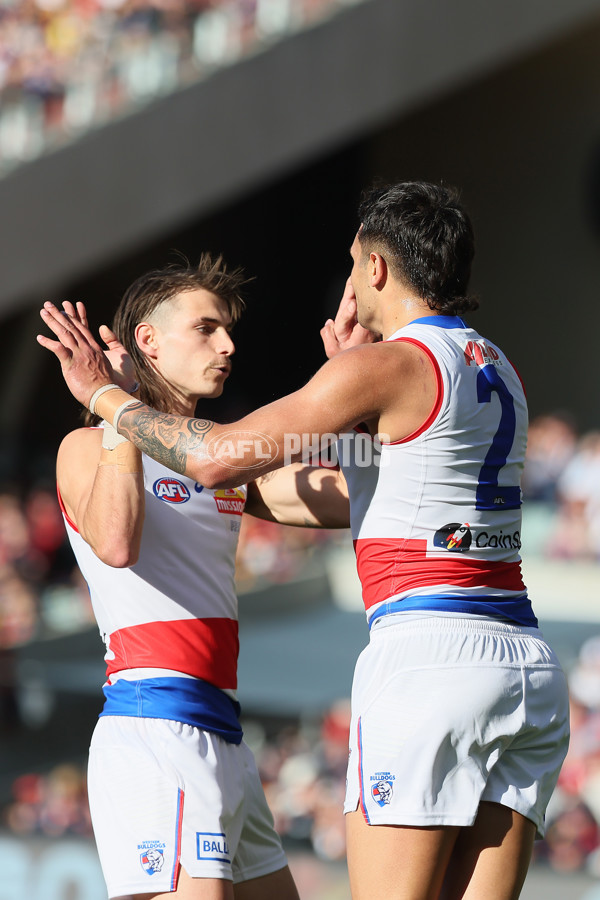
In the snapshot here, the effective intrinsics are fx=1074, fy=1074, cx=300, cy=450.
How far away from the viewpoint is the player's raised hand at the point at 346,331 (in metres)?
2.62

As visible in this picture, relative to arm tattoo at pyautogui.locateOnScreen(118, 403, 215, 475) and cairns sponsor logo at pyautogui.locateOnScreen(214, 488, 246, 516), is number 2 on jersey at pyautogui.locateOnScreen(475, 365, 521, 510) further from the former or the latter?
cairns sponsor logo at pyautogui.locateOnScreen(214, 488, 246, 516)

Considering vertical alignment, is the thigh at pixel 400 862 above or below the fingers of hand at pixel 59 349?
below

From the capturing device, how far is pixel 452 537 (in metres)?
2.23

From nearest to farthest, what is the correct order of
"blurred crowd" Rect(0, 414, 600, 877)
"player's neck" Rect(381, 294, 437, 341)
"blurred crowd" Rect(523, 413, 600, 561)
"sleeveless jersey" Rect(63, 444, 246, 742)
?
1. "player's neck" Rect(381, 294, 437, 341)
2. "sleeveless jersey" Rect(63, 444, 246, 742)
3. "blurred crowd" Rect(0, 414, 600, 877)
4. "blurred crowd" Rect(523, 413, 600, 561)

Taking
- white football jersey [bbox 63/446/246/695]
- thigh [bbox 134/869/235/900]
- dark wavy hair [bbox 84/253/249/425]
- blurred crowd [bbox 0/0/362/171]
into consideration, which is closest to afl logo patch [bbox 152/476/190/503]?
white football jersey [bbox 63/446/246/695]

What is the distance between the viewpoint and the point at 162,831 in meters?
2.40

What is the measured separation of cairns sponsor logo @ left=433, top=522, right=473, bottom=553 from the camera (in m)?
2.22

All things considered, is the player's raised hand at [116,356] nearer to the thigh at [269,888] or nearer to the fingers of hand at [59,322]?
the fingers of hand at [59,322]

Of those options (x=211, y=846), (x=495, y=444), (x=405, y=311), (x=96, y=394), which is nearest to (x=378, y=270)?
(x=405, y=311)

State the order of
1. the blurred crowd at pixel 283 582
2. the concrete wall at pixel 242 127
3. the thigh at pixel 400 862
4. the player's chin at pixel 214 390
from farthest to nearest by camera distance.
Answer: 1. the concrete wall at pixel 242 127
2. the blurred crowd at pixel 283 582
3. the player's chin at pixel 214 390
4. the thigh at pixel 400 862

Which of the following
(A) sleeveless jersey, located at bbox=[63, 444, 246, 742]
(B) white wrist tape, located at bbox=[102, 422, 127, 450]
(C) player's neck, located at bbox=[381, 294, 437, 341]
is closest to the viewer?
(C) player's neck, located at bbox=[381, 294, 437, 341]

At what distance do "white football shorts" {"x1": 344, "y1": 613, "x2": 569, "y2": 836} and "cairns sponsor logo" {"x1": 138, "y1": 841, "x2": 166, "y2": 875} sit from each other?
0.46m

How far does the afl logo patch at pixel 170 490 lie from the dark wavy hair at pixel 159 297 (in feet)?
0.66

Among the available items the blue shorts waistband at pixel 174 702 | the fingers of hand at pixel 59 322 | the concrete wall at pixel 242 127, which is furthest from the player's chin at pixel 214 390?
the concrete wall at pixel 242 127
